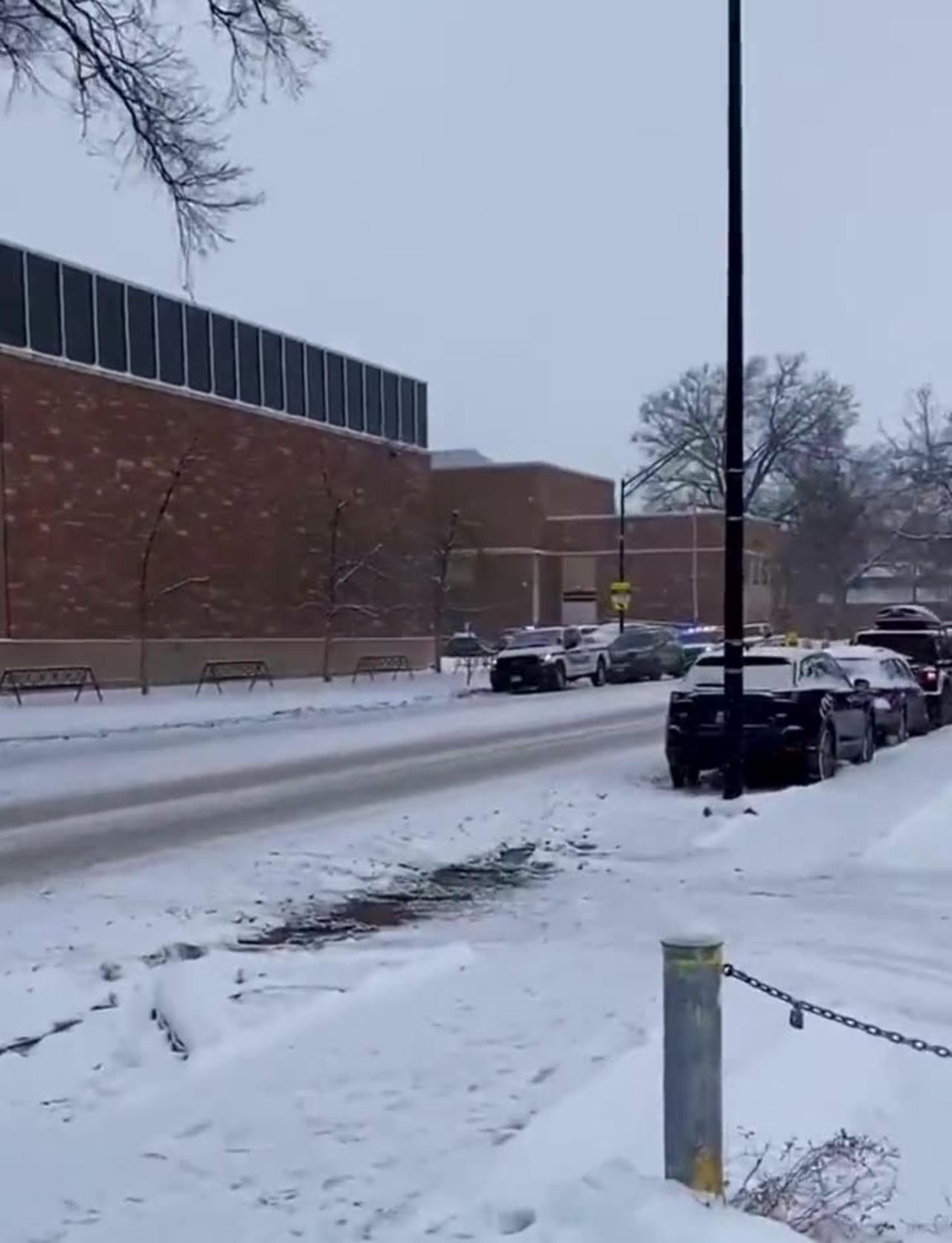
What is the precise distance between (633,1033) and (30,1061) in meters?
2.55

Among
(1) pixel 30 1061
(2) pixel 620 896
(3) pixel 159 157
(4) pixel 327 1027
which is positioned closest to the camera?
(1) pixel 30 1061

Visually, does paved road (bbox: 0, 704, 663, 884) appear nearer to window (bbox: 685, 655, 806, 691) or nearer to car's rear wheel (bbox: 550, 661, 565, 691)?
window (bbox: 685, 655, 806, 691)

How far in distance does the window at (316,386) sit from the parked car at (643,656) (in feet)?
38.8

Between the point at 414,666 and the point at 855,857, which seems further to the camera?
the point at 414,666

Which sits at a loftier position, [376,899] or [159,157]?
[159,157]

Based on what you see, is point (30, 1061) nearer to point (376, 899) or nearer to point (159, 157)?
point (376, 899)

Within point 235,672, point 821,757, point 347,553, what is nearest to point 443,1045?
point 821,757

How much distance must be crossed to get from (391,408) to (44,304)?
18.3 metres

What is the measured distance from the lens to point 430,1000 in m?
7.69

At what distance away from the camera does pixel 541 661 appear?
4128 cm

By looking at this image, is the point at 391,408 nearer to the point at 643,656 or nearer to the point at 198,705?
the point at 643,656

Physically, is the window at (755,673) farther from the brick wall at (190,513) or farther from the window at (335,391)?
the window at (335,391)

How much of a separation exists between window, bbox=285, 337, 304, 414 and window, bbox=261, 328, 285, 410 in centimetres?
31

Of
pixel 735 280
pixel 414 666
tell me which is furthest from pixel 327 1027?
pixel 414 666
